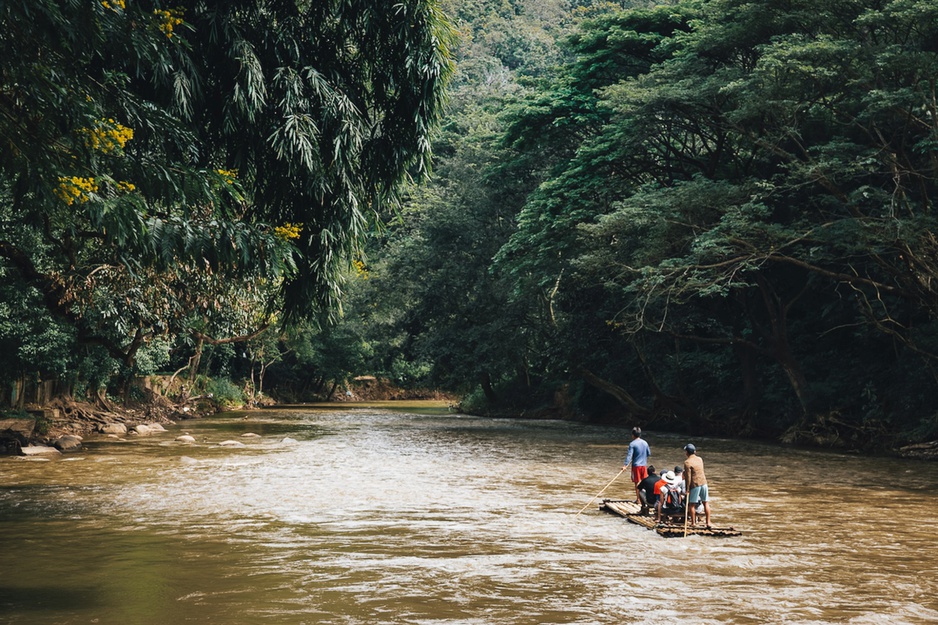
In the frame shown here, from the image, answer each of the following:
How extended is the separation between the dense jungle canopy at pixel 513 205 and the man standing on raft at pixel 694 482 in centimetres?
538

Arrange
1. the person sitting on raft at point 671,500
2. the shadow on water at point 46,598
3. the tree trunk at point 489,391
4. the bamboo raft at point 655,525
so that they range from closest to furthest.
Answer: the shadow on water at point 46,598 < the bamboo raft at point 655,525 < the person sitting on raft at point 671,500 < the tree trunk at point 489,391

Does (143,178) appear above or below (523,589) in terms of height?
above

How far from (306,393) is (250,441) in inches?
1551

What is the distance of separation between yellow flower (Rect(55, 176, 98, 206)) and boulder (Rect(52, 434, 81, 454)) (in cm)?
1934

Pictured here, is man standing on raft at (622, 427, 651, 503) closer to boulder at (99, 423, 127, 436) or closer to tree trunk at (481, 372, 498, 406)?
boulder at (99, 423, 127, 436)

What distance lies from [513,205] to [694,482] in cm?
3130

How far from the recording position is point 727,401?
35.3m

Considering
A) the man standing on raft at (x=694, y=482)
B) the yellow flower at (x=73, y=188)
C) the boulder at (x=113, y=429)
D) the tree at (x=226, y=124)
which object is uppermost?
the tree at (x=226, y=124)

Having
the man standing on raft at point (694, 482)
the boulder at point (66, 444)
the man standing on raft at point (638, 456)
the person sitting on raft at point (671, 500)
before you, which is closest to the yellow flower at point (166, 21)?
the man standing on raft at point (694, 482)

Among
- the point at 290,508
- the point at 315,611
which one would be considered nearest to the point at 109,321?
the point at 290,508

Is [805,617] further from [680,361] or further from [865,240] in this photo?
[680,361]

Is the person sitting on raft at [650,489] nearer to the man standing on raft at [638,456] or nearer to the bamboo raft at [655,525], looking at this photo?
the bamboo raft at [655,525]

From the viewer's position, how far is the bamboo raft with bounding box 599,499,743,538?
41.7ft

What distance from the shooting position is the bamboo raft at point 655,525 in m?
12.7
